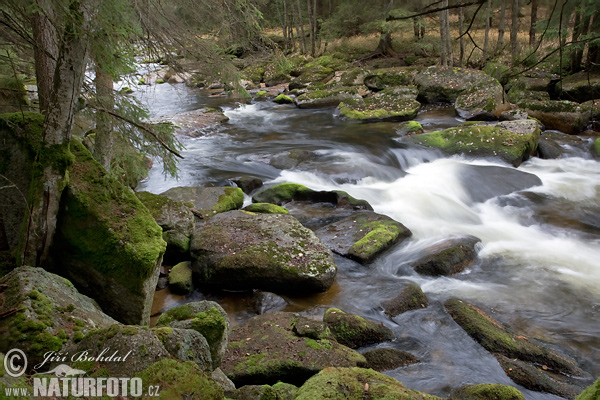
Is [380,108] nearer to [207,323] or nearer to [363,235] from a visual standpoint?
[363,235]

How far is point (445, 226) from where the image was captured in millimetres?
9773

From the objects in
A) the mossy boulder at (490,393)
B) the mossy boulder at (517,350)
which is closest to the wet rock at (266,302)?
A: the mossy boulder at (517,350)

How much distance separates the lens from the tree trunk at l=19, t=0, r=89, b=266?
4.45 metres

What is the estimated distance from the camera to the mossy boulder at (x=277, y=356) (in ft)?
14.8

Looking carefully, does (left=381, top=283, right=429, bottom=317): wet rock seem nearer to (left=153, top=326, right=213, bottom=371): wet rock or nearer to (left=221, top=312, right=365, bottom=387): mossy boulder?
(left=221, top=312, right=365, bottom=387): mossy boulder

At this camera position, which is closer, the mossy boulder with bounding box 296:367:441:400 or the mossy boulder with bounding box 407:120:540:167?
the mossy boulder with bounding box 296:367:441:400

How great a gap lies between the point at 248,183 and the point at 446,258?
219 inches

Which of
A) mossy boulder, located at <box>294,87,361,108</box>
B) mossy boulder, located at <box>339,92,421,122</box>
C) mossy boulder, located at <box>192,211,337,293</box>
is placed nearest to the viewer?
mossy boulder, located at <box>192,211,337,293</box>

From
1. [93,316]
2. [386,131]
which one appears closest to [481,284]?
[93,316]

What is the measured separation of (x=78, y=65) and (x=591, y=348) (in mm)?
7423

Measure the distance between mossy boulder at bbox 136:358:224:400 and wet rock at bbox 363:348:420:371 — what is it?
9.19ft

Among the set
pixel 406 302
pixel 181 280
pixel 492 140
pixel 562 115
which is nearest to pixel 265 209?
pixel 181 280

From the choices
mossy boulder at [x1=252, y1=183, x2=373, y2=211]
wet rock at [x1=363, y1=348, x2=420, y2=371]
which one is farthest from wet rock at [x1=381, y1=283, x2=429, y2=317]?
mossy boulder at [x1=252, y1=183, x2=373, y2=211]

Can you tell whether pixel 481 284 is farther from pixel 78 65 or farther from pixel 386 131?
Answer: pixel 386 131
